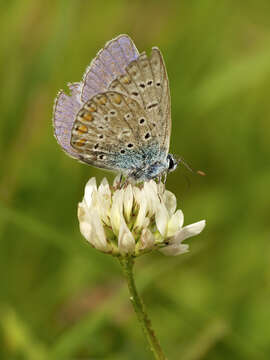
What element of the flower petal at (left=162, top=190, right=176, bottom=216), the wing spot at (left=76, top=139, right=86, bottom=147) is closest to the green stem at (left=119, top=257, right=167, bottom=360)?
the flower petal at (left=162, top=190, right=176, bottom=216)

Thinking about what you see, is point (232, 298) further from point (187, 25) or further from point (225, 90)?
point (187, 25)

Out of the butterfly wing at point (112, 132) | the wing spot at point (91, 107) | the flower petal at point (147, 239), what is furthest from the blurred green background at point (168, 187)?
the flower petal at point (147, 239)

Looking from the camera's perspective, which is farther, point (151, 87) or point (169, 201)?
point (151, 87)

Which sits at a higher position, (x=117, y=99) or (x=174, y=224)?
(x=117, y=99)

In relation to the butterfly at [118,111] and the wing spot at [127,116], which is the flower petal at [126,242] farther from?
the wing spot at [127,116]

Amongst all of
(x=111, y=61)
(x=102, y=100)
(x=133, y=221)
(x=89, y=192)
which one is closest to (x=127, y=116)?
(x=102, y=100)

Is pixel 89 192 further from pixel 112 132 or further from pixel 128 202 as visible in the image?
pixel 112 132

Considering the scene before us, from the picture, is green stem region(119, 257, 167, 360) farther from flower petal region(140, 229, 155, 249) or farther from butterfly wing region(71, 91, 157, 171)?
A: butterfly wing region(71, 91, 157, 171)

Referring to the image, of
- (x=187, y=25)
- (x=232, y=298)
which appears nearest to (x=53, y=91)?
(x=187, y=25)
